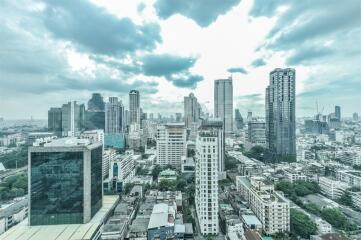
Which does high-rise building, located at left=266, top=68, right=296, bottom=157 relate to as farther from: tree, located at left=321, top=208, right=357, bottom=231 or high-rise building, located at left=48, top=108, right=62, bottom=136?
high-rise building, located at left=48, top=108, right=62, bottom=136

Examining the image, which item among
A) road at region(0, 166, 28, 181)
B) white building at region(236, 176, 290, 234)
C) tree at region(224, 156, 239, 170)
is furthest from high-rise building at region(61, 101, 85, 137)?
white building at region(236, 176, 290, 234)

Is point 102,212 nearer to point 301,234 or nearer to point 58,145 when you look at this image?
point 58,145

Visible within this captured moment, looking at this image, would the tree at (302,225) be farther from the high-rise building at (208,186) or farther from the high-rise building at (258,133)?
the high-rise building at (258,133)

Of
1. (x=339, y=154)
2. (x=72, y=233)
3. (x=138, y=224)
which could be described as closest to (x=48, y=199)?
(x=72, y=233)

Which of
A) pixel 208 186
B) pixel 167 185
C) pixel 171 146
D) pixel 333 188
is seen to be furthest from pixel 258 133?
pixel 208 186

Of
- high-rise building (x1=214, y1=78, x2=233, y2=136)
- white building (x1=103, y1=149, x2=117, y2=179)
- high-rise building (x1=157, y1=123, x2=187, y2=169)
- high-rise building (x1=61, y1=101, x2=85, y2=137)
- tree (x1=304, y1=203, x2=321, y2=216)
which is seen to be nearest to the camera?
tree (x1=304, y1=203, x2=321, y2=216)
